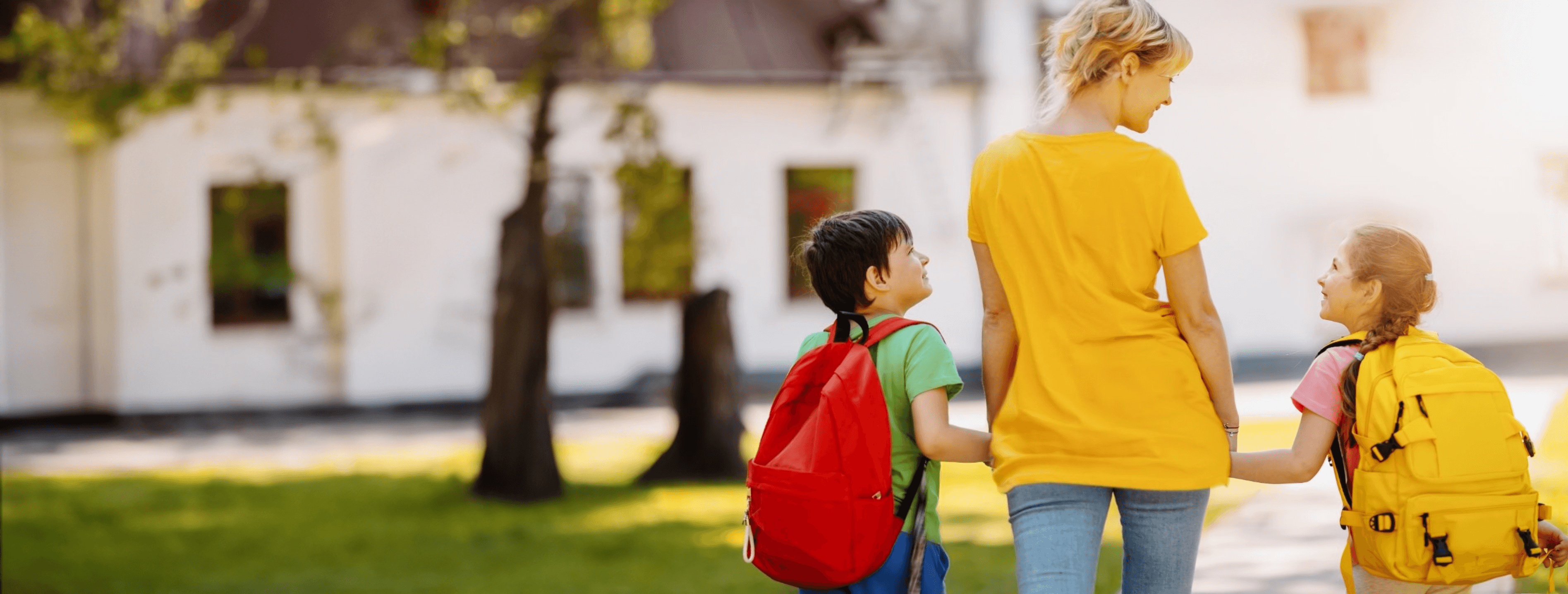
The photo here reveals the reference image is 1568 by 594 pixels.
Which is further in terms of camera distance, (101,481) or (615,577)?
(101,481)

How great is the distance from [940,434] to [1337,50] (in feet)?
67.3

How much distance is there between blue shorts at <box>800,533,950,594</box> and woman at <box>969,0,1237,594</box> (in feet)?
0.64

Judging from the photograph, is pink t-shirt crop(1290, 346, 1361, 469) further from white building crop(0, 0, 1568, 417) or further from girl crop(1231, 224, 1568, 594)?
white building crop(0, 0, 1568, 417)

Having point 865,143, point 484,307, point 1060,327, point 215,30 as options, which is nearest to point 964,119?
point 865,143

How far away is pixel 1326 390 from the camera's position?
2857 mm

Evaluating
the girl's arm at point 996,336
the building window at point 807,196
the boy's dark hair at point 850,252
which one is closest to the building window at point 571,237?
the building window at point 807,196

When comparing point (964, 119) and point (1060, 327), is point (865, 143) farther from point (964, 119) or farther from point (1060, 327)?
point (1060, 327)

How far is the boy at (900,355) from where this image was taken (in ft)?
9.14

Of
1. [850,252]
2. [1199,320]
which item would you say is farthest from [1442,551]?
[850,252]

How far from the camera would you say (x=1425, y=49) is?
21.7m

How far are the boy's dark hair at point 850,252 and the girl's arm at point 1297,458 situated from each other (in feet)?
2.55

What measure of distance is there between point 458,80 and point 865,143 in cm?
820

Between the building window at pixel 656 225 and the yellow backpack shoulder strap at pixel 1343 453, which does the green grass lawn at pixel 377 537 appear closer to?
the building window at pixel 656 225

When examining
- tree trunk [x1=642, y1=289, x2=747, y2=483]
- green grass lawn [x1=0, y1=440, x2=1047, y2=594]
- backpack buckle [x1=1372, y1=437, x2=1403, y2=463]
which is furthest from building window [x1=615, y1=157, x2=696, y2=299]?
backpack buckle [x1=1372, y1=437, x2=1403, y2=463]
